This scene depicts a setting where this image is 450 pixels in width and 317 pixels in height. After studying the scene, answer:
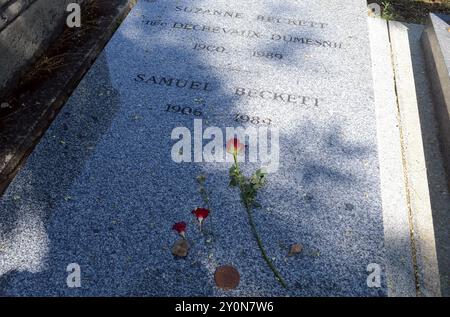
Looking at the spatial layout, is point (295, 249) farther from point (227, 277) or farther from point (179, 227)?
point (179, 227)

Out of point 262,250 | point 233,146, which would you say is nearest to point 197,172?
point 233,146

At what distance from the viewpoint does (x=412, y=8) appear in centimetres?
514

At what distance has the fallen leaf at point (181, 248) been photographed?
2086 mm

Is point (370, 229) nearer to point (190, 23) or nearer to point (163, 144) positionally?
point (163, 144)

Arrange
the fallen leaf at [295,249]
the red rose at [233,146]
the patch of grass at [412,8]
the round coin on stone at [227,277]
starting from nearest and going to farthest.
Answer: the round coin on stone at [227,277] → the fallen leaf at [295,249] → the red rose at [233,146] → the patch of grass at [412,8]

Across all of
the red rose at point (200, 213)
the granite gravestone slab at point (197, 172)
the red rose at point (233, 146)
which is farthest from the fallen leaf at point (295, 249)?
the red rose at point (233, 146)

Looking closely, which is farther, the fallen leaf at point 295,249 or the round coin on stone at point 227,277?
the fallen leaf at point 295,249

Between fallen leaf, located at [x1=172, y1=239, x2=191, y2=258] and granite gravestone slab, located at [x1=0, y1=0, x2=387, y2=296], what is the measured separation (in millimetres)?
37

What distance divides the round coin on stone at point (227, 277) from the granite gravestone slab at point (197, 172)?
0.11 ft

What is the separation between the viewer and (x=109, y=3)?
13.0ft

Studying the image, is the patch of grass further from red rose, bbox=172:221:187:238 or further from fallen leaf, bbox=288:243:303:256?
red rose, bbox=172:221:187:238

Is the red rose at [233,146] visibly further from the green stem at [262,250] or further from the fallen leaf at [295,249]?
the fallen leaf at [295,249]

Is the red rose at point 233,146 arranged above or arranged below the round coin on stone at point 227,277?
above

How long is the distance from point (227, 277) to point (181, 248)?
0.92ft
